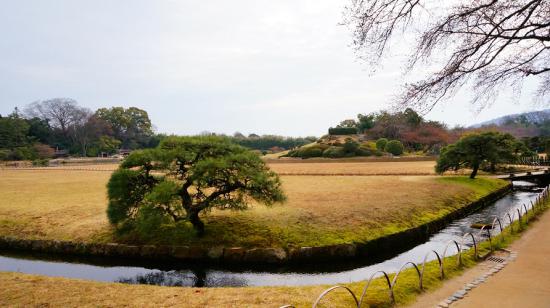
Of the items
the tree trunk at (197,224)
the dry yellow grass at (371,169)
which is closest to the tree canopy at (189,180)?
the tree trunk at (197,224)

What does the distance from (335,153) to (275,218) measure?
43825 mm

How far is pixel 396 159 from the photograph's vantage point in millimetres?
51156

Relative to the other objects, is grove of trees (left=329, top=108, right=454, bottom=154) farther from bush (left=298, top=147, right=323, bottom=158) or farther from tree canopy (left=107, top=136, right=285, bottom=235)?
bush (left=298, top=147, right=323, bottom=158)

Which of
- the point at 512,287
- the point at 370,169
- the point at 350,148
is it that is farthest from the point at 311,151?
the point at 512,287

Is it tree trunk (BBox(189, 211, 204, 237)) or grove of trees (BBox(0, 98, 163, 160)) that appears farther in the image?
grove of trees (BBox(0, 98, 163, 160))

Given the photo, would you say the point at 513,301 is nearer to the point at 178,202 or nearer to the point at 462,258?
the point at 462,258

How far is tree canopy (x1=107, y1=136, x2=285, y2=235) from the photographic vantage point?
13.1m

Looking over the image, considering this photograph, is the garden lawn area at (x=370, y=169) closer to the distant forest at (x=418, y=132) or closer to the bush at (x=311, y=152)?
the distant forest at (x=418, y=132)

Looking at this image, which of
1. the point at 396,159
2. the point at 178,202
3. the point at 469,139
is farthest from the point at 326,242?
the point at 396,159

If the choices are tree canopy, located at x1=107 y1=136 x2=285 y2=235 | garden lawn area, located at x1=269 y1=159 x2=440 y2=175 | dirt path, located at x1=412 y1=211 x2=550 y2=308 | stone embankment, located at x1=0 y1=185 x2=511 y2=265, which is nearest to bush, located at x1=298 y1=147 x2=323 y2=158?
garden lawn area, located at x1=269 y1=159 x2=440 y2=175

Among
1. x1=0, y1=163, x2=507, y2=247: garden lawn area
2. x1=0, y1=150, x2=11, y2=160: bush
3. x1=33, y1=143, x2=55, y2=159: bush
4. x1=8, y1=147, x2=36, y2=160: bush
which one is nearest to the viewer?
x1=0, y1=163, x2=507, y2=247: garden lawn area

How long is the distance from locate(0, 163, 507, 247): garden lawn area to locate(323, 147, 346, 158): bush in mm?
34258

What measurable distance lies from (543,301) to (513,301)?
1.79ft

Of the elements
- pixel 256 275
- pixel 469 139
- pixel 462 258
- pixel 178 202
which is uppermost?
pixel 469 139
